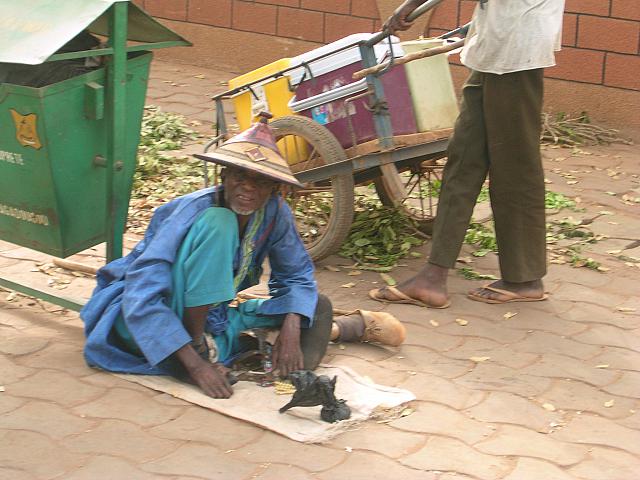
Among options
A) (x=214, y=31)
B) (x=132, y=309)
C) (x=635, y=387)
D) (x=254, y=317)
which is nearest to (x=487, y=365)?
(x=635, y=387)

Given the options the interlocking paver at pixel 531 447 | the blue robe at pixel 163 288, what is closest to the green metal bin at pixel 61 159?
the blue robe at pixel 163 288

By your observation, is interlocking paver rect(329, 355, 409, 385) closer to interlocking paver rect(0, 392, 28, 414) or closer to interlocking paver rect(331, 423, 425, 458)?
interlocking paver rect(331, 423, 425, 458)

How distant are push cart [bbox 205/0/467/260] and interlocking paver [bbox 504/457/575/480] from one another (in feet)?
5.36

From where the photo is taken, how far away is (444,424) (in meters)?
3.52

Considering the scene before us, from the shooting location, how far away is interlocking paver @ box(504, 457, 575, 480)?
3.21 m

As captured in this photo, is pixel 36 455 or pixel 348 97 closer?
pixel 36 455

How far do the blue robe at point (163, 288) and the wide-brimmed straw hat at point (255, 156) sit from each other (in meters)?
0.19

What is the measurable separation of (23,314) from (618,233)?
2951mm

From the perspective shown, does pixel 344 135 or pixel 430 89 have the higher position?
pixel 430 89

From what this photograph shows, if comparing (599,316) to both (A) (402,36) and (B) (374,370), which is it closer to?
(B) (374,370)

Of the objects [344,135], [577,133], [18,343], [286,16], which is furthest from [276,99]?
[286,16]

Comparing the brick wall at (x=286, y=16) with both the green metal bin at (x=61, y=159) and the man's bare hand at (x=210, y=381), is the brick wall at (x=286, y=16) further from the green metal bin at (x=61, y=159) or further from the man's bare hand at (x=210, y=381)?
the man's bare hand at (x=210, y=381)

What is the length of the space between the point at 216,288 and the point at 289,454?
2.02ft

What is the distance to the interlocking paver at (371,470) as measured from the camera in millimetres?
3170
